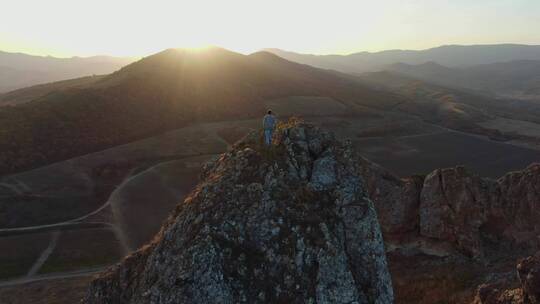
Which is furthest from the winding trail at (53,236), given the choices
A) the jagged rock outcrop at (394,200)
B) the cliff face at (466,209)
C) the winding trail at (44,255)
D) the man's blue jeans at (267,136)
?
the man's blue jeans at (267,136)

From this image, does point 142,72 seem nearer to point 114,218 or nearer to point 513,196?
point 114,218

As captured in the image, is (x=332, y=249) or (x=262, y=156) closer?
(x=332, y=249)

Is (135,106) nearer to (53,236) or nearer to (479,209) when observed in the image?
(53,236)

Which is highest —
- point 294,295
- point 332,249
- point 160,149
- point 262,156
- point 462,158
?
point 262,156

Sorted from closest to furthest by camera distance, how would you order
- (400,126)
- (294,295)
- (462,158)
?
(294,295), (462,158), (400,126)


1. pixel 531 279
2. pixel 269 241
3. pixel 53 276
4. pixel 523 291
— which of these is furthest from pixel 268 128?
pixel 53 276

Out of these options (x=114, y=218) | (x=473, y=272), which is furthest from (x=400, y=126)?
(x=473, y=272)
